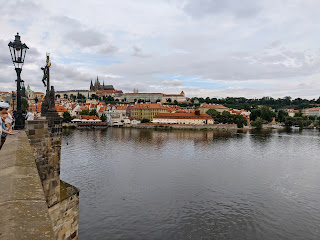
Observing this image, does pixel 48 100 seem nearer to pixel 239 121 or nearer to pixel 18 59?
pixel 18 59

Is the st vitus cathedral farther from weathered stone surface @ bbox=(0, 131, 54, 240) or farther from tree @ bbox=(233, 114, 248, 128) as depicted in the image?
weathered stone surface @ bbox=(0, 131, 54, 240)

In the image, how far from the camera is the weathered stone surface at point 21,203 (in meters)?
2.10

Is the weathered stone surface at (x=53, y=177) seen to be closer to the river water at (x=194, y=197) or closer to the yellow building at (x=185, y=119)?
the river water at (x=194, y=197)

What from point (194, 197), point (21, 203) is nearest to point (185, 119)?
point (194, 197)

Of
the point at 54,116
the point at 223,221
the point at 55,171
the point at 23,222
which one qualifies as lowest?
the point at 223,221

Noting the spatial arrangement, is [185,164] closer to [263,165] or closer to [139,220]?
[263,165]

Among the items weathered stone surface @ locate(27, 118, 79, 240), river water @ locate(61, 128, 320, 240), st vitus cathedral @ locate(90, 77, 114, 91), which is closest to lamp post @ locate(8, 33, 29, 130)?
weathered stone surface @ locate(27, 118, 79, 240)

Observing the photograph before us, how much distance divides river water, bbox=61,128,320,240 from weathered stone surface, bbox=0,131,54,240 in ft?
33.8

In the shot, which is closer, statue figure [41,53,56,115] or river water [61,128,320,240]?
statue figure [41,53,56,115]

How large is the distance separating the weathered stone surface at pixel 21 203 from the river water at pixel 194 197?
10.3 meters

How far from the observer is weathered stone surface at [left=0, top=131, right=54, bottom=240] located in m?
2.10

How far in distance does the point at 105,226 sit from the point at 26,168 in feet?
36.1

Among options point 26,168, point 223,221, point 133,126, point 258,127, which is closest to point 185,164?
point 223,221

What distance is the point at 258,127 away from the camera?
293ft
